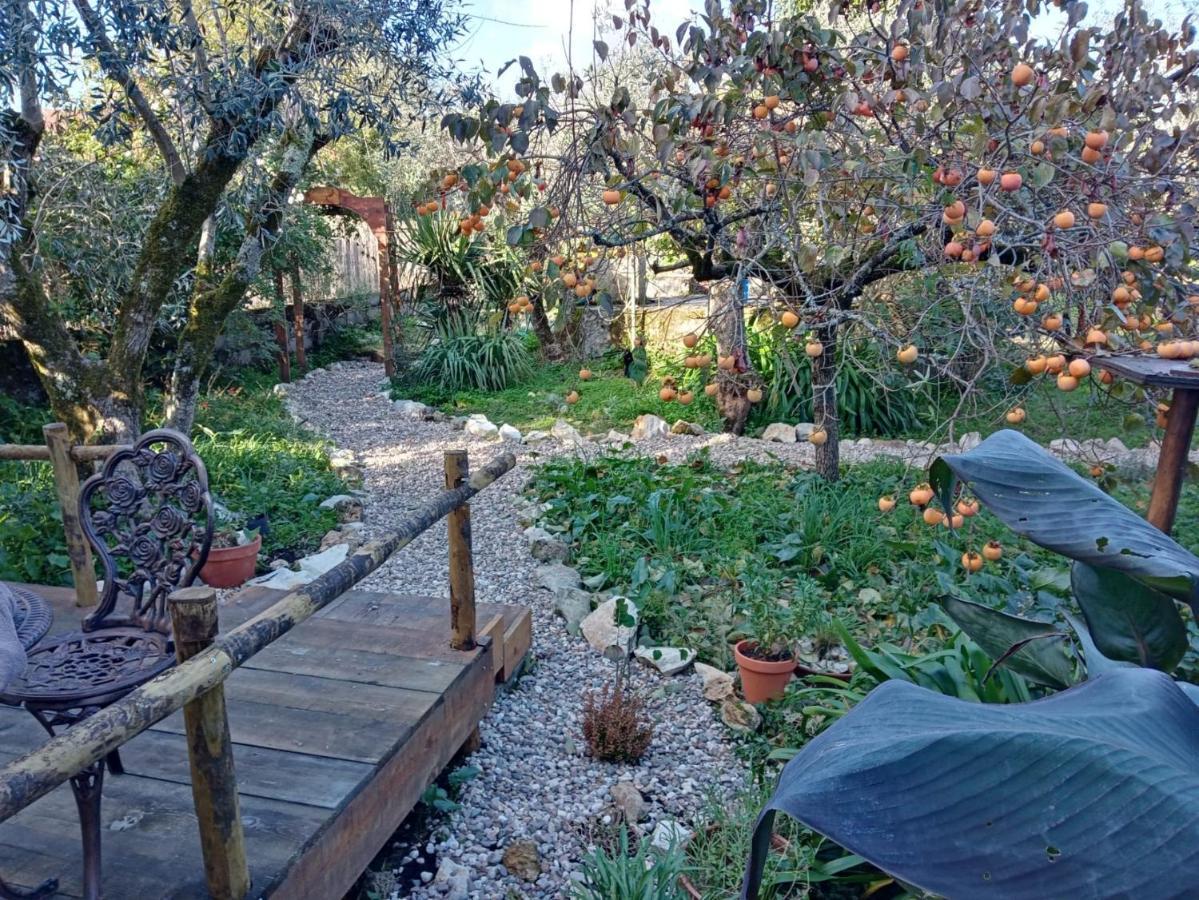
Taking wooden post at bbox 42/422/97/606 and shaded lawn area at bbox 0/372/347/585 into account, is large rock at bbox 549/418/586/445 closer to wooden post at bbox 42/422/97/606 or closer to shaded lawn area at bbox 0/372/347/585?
shaded lawn area at bbox 0/372/347/585

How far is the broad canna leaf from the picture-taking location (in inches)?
24.5

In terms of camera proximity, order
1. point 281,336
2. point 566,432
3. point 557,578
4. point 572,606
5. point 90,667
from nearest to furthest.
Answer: point 90,667
point 572,606
point 557,578
point 566,432
point 281,336

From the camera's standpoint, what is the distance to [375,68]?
4.37m

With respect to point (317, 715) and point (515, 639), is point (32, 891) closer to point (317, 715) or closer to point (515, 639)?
point (317, 715)

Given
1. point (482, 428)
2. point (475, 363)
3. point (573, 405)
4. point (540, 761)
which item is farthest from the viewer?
point (475, 363)

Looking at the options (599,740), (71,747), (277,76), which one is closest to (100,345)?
(277,76)

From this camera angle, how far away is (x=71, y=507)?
2.97m

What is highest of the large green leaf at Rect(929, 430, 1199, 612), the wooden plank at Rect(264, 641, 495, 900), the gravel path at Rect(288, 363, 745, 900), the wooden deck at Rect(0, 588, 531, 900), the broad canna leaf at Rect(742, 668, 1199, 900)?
the large green leaf at Rect(929, 430, 1199, 612)

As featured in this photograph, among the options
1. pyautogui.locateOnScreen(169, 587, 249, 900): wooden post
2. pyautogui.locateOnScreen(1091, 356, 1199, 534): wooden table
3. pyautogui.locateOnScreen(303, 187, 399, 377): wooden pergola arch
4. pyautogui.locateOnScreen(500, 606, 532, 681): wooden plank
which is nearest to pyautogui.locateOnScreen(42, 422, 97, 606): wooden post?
pyautogui.locateOnScreen(500, 606, 532, 681): wooden plank

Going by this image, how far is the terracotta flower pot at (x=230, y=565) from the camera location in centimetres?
383

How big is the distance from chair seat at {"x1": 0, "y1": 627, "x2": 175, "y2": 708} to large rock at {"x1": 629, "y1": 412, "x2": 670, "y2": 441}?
14.9ft

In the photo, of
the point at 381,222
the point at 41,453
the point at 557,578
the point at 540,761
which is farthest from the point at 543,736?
the point at 381,222

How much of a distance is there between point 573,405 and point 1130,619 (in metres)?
6.35

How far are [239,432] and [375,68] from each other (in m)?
2.82
